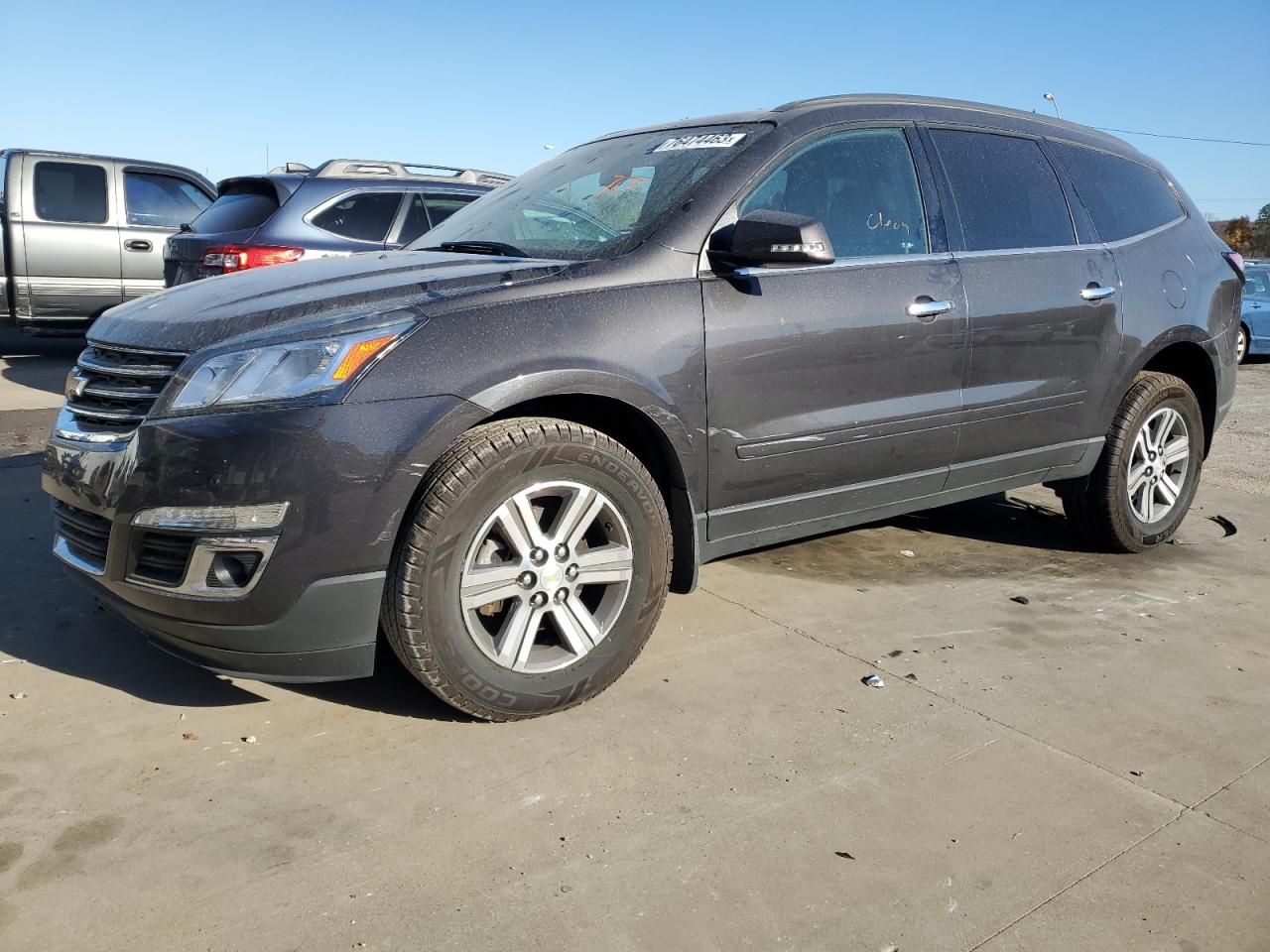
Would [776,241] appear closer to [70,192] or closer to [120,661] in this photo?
[120,661]

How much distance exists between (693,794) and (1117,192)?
3.43 meters

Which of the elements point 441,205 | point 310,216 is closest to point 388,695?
point 310,216

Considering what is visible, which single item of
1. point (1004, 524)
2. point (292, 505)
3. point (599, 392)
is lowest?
point (1004, 524)

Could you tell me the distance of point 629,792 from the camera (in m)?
2.69

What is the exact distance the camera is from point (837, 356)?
352cm

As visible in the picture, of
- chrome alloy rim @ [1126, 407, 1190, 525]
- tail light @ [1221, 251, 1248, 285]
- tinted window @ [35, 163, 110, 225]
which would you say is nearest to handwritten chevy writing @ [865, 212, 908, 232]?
chrome alloy rim @ [1126, 407, 1190, 525]

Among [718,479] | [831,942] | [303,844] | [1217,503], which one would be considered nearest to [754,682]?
[718,479]

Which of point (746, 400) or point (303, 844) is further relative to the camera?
point (746, 400)

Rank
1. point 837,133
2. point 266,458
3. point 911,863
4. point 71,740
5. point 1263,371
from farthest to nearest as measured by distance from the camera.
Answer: point 1263,371 → point 837,133 → point 71,740 → point 266,458 → point 911,863

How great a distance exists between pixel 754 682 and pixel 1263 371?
13814 millimetres

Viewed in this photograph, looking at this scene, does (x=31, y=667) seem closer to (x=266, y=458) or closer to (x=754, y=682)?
(x=266, y=458)

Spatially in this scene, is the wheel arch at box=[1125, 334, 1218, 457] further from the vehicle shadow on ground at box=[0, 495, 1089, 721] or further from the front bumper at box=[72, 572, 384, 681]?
the front bumper at box=[72, 572, 384, 681]

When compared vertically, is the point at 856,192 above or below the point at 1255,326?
above

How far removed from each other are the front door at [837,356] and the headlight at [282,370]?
1.06 metres
